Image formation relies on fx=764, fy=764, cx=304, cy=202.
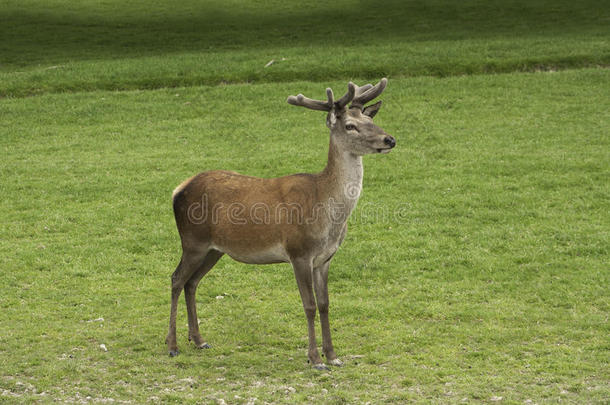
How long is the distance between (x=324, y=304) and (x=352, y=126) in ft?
7.55

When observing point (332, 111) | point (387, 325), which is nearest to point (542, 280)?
point (387, 325)

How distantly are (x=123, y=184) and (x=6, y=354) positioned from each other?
28.8ft

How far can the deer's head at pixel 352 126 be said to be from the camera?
9.31 metres

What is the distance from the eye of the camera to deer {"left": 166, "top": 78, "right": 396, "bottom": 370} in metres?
9.54

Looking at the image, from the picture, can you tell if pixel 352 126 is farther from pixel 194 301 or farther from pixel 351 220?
pixel 351 220

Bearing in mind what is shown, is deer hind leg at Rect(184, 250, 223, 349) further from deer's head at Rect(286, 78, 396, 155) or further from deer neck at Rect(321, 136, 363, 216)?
deer's head at Rect(286, 78, 396, 155)

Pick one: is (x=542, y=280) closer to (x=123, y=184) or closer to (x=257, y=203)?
(x=257, y=203)

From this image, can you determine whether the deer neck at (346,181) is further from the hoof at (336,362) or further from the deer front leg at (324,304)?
the hoof at (336,362)

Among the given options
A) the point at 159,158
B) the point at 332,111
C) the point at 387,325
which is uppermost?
Answer: the point at 332,111

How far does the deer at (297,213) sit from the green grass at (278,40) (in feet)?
55.1

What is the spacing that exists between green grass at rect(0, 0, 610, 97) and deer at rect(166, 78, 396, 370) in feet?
55.1

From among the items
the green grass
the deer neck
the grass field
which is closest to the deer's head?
the deer neck

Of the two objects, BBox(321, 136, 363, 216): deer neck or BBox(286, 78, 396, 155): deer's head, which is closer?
BBox(286, 78, 396, 155): deer's head

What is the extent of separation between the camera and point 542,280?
12.8m
